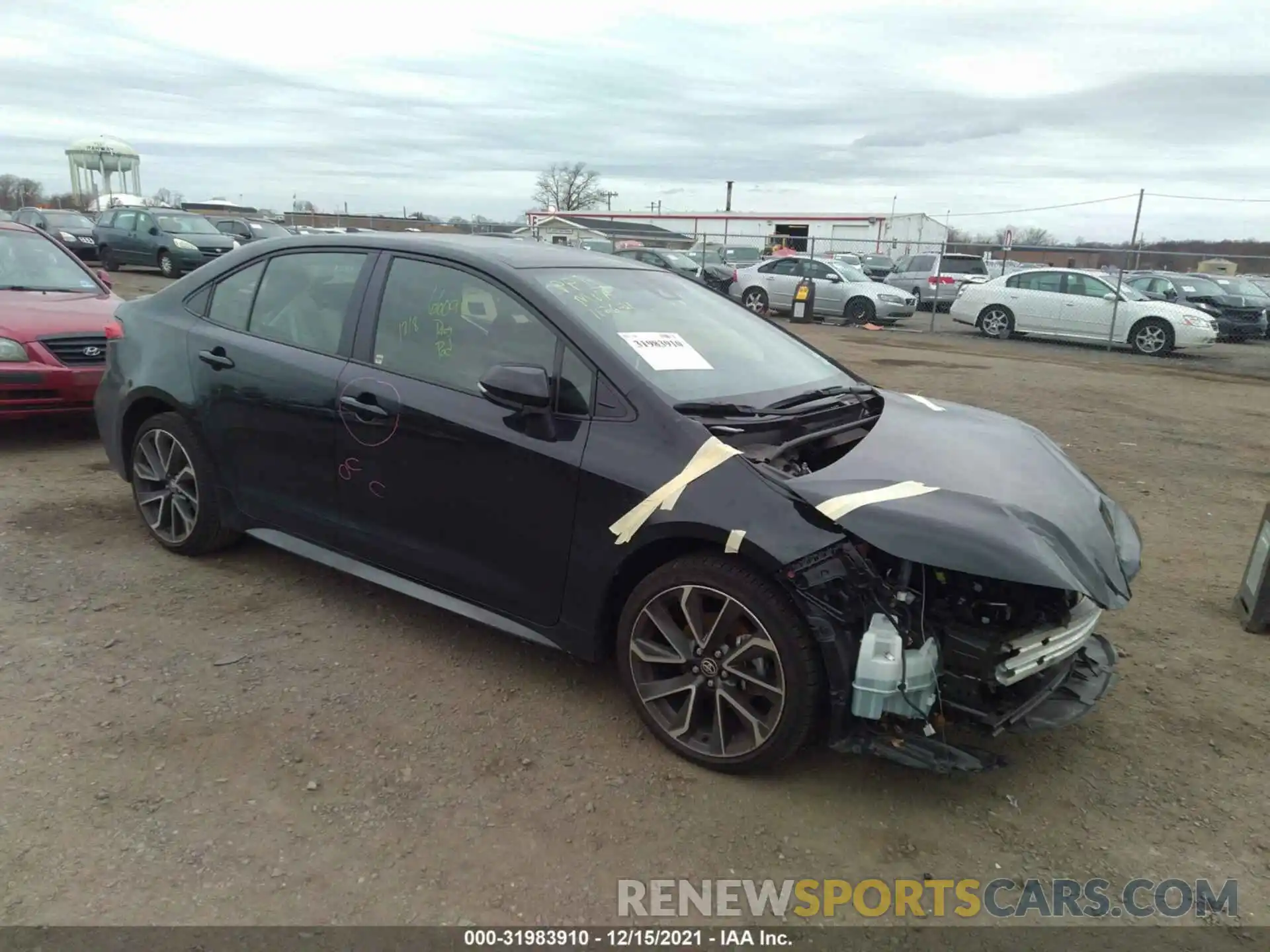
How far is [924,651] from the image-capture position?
2.67 meters

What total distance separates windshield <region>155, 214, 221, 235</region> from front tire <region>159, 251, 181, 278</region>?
574 mm

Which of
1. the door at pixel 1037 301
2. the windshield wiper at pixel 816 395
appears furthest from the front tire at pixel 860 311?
the windshield wiper at pixel 816 395

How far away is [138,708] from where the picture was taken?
3.23 m

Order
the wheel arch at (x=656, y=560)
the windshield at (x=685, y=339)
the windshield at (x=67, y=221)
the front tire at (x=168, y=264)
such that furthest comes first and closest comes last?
the windshield at (x=67, y=221) < the front tire at (x=168, y=264) < the windshield at (x=685, y=339) < the wheel arch at (x=656, y=560)

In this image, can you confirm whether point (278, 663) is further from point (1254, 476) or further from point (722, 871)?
point (1254, 476)

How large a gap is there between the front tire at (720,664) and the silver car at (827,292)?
686 inches

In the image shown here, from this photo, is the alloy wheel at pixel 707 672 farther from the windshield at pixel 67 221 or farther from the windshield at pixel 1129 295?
the windshield at pixel 67 221

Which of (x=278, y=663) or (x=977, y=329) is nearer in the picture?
(x=278, y=663)

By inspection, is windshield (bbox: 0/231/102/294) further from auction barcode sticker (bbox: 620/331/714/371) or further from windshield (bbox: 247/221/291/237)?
windshield (bbox: 247/221/291/237)

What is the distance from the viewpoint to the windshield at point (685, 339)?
130 inches

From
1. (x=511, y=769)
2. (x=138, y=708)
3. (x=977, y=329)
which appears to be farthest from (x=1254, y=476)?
(x=977, y=329)

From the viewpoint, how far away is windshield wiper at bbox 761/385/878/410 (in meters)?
3.42

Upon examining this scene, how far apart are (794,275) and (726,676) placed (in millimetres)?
19126
